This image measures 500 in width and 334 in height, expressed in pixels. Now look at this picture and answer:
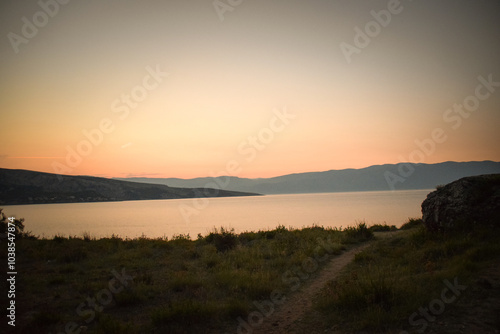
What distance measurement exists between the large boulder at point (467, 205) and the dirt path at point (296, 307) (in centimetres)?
467

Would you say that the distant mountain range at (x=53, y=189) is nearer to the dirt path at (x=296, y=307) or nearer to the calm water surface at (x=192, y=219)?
the calm water surface at (x=192, y=219)

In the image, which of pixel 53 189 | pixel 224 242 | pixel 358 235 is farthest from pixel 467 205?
pixel 53 189

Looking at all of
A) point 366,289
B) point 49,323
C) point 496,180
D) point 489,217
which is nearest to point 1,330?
point 49,323

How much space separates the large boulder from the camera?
983 cm

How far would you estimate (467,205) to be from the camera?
10336mm

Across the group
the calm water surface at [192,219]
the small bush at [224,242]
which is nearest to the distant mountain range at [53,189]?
the calm water surface at [192,219]

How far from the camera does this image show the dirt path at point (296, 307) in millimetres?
6215

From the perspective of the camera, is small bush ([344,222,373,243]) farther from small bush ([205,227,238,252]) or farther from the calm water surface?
the calm water surface

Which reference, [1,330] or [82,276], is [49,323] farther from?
[82,276]

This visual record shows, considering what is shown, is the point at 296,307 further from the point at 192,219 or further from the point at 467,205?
the point at 192,219

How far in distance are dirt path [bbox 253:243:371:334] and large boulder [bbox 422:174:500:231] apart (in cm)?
467

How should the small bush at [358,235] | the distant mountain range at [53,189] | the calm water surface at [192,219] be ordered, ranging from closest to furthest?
→ the small bush at [358,235]
the calm water surface at [192,219]
the distant mountain range at [53,189]

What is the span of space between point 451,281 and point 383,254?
14.6 ft

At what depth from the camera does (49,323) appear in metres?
6.36
